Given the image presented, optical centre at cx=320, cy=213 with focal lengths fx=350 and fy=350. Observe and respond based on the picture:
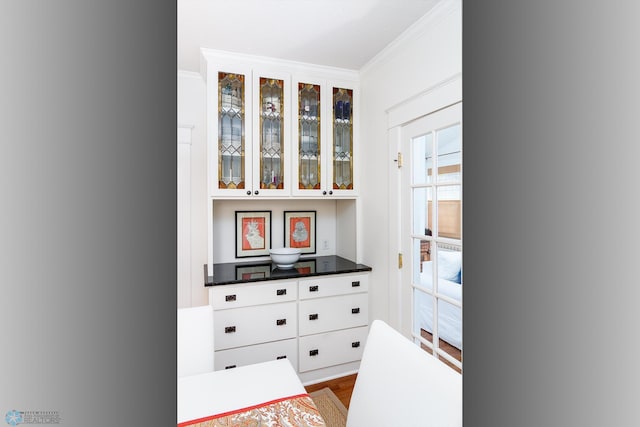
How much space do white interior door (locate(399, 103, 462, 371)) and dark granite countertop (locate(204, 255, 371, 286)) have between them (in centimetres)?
55

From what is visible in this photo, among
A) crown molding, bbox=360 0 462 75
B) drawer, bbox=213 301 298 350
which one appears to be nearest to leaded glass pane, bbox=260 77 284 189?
crown molding, bbox=360 0 462 75

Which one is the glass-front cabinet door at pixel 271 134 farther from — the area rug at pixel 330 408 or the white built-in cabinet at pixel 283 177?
the area rug at pixel 330 408

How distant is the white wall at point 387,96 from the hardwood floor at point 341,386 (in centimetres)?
51

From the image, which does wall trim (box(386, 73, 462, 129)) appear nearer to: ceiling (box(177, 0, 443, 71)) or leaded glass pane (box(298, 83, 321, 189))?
ceiling (box(177, 0, 443, 71))

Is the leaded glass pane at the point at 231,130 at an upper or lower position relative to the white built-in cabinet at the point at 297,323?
upper


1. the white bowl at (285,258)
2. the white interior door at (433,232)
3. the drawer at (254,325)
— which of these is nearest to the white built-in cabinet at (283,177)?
the drawer at (254,325)

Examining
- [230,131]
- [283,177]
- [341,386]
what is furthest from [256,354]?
[230,131]

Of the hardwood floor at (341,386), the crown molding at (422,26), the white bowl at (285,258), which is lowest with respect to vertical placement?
the hardwood floor at (341,386)

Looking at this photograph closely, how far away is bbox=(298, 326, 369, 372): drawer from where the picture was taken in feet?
8.48

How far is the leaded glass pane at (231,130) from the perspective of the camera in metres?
2.51

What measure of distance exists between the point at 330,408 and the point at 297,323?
0.59 m

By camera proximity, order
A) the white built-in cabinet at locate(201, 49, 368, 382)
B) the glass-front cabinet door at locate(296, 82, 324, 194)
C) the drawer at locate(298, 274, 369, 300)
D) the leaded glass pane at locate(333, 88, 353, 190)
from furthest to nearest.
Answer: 1. the leaded glass pane at locate(333, 88, 353, 190)
2. the glass-front cabinet door at locate(296, 82, 324, 194)
3. the drawer at locate(298, 274, 369, 300)
4. the white built-in cabinet at locate(201, 49, 368, 382)

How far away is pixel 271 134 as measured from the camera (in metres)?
2.66

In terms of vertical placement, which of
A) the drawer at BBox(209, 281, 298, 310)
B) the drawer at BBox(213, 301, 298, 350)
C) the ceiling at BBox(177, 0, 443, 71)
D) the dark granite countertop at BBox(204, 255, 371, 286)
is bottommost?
the drawer at BBox(213, 301, 298, 350)
